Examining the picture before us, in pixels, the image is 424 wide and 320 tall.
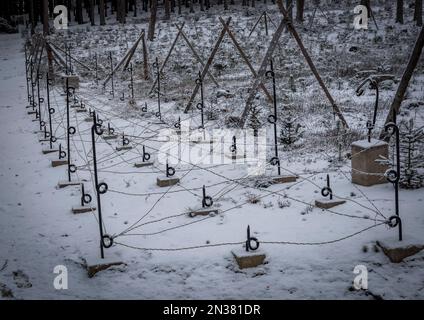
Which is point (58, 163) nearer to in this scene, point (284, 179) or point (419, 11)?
point (284, 179)

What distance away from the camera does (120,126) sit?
11.3m

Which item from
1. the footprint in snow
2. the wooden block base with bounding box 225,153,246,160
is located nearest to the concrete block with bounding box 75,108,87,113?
the wooden block base with bounding box 225,153,246,160

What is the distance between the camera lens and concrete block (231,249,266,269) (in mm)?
4352

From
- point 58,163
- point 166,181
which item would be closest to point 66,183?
point 58,163

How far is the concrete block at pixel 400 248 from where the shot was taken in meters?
4.22

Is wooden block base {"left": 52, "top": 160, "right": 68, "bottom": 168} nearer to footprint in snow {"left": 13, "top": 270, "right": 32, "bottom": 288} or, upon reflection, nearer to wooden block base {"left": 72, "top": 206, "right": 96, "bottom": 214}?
wooden block base {"left": 72, "top": 206, "right": 96, "bottom": 214}

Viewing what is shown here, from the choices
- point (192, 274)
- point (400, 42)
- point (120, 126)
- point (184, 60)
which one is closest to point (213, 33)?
point (184, 60)

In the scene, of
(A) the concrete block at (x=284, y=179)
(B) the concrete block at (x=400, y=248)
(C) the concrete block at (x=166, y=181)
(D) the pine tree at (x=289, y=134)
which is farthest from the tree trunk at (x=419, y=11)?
(B) the concrete block at (x=400, y=248)

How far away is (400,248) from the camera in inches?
166

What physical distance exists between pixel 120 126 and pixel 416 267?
8649 millimetres

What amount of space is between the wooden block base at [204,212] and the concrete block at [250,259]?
1360 mm

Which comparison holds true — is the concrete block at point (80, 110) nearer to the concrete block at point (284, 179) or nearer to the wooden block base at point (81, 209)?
the wooden block base at point (81, 209)

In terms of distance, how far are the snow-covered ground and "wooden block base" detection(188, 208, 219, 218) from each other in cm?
7

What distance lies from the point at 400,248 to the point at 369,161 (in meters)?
2.13
